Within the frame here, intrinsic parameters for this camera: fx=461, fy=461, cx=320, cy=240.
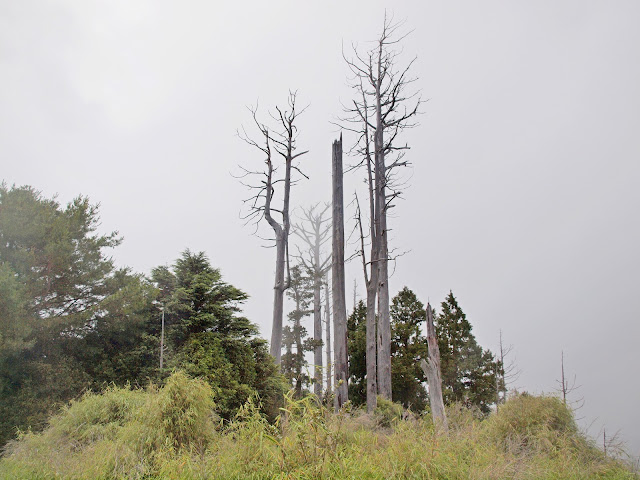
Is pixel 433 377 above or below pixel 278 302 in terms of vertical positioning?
below

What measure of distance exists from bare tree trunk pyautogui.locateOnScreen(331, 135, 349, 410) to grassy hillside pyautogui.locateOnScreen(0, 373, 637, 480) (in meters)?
2.89

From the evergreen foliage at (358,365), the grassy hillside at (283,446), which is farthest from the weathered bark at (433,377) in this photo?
the evergreen foliage at (358,365)

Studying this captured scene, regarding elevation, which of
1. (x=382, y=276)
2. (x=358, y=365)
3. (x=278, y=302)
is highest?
(x=382, y=276)

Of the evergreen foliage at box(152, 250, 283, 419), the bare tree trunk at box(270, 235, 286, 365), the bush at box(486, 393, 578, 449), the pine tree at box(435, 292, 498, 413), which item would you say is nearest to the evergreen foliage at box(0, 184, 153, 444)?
the evergreen foliage at box(152, 250, 283, 419)

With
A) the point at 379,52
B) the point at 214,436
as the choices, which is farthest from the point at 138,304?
the point at 379,52

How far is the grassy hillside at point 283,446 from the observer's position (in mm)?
4730

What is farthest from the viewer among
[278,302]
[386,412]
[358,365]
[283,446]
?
[358,365]

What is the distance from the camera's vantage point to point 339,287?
1253 centimetres

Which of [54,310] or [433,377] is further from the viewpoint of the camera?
[54,310]

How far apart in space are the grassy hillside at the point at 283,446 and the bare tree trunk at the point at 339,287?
114 inches

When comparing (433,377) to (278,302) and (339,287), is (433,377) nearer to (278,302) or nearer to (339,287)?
(339,287)

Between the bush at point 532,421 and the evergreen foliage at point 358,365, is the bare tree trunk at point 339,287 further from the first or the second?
the evergreen foliage at point 358,365

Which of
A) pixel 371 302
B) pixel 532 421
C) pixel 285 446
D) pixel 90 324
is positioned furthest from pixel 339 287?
pixel 285 446

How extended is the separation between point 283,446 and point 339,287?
25.9ft
